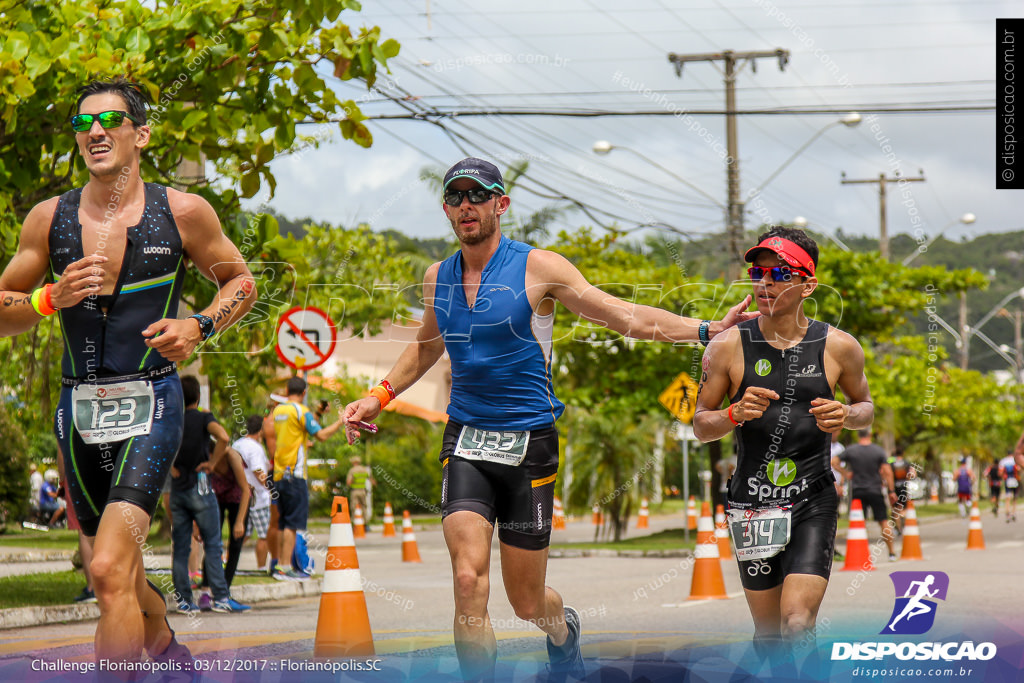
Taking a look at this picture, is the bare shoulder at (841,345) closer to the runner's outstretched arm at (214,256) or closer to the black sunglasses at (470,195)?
the black sunglasses at (470,195)

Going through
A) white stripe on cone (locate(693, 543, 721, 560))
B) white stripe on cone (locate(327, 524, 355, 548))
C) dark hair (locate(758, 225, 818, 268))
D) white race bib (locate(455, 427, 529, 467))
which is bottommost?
white stripe on cone (locate(693, 543, 721, 560))

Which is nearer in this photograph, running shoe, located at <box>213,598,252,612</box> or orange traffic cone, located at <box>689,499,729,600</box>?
running shoe, located at <box>213,598,252,612</box>

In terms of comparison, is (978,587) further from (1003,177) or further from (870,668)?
(870,668)

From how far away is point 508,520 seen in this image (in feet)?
16.5

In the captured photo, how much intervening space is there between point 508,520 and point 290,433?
7.88 metres

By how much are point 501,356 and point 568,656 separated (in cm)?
143

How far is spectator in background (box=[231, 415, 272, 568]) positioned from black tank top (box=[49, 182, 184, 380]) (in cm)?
697

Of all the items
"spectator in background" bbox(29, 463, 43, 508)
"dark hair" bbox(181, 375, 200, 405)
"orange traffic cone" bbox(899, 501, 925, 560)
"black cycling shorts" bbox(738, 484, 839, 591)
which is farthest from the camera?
"spectator in background" bbox(29, 463, 43, 508)

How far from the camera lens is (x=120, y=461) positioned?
4777 mm

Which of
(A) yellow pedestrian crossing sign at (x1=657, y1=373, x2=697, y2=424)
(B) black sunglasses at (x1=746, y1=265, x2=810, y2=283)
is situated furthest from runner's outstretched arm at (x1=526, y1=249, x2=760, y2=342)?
(A) yellow pedestrian crossing sign at (x1=657, y1=373, x2=697, y2=424)

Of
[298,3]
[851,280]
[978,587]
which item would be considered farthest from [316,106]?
[851,280]

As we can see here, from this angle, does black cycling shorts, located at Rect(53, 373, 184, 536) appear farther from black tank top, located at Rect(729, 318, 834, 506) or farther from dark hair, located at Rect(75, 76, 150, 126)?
black tank top, located at Rect(729, 318, 834, 506)

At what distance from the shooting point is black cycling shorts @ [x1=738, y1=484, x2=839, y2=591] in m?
5.15

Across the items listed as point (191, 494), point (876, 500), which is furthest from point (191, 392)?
point (876, 500)
